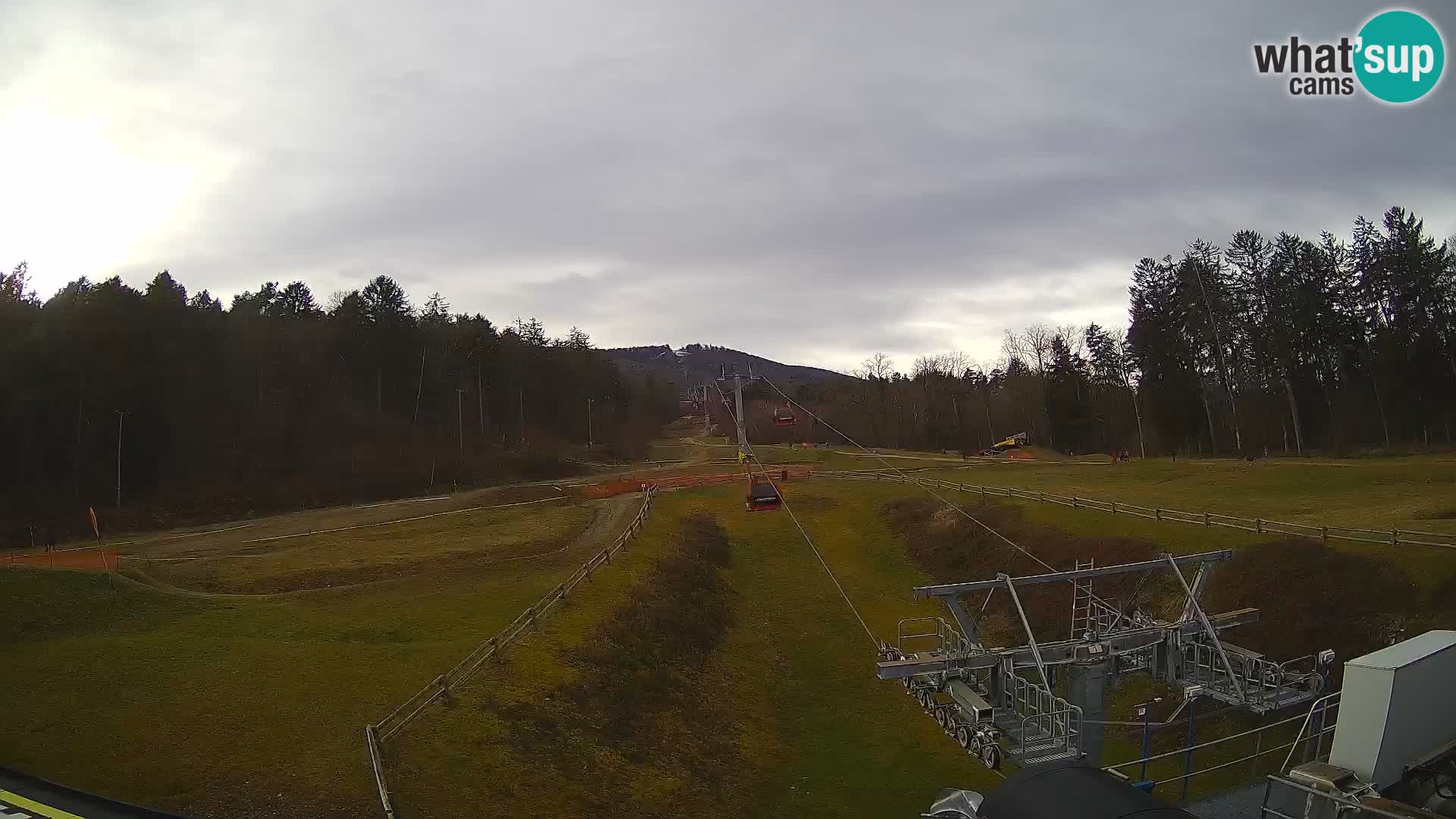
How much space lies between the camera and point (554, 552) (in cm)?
3525

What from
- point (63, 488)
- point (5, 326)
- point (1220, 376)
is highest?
point (5, 326)

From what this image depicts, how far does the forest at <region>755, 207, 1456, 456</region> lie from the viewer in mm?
61344

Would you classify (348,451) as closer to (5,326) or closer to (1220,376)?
(5,326)

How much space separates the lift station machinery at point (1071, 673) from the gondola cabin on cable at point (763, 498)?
2918 centimetres

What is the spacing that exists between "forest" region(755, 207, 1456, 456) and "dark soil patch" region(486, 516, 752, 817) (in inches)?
2218

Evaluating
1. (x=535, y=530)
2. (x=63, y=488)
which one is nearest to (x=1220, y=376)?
(x=535, y=530)

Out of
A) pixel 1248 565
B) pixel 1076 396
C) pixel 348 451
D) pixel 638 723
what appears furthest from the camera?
pixel 1076 396

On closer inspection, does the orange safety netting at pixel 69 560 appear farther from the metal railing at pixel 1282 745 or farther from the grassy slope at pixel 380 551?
the metal railing at pixel 1282 745

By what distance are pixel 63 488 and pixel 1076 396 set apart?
318 ft

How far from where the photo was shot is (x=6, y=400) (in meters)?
48.8

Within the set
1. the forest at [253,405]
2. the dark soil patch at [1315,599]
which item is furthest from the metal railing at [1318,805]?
the forest at [253,405]

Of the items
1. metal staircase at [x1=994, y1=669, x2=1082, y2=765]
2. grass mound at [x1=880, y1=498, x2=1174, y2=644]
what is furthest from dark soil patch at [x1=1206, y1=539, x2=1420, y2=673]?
metal staircase at [x1=994, y1=669, x2=1082, y2=765]

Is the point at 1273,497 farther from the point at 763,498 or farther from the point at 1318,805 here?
the point at 1318,805

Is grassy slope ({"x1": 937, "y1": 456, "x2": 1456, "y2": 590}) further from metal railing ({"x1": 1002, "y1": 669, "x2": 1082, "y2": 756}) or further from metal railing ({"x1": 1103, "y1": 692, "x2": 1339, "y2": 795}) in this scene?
metal railing ({"x1": 1002, "y1": 669, "x2": 1082, "y2": 756})
